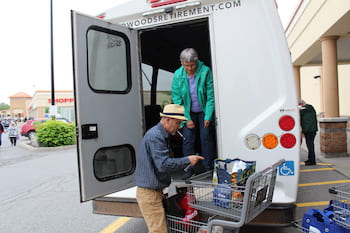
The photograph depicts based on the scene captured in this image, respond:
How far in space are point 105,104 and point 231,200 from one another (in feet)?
5.81

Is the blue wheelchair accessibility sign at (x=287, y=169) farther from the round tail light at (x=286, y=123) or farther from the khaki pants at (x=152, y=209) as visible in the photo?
the khaki pants at (x=152, y=209)

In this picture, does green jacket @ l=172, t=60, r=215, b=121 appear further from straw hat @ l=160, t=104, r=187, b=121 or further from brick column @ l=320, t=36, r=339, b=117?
brick column @ l=320, t=36, r=339, b=117

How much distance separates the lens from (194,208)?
106 inches

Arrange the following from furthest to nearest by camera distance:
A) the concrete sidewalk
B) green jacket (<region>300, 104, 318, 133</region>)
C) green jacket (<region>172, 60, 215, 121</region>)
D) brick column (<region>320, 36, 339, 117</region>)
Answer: brick column (<region>320, 36, 339, 117</region>) → green jacket (<region>300, 104, 318, 133</region>) → the concrete sidewalk → green jacket (<region>172, 60, 215, 121</region>)

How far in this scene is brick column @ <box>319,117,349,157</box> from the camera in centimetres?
884

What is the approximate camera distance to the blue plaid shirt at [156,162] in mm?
2625

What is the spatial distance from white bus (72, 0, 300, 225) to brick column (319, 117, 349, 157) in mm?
6671

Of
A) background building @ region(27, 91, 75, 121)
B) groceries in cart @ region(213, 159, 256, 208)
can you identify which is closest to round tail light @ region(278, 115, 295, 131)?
groceries in cart @ region(213, 159, 256, 208)

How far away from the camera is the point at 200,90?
394 cm

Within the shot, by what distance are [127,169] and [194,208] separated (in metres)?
1.28

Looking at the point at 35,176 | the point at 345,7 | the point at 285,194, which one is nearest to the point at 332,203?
the point at 285,194

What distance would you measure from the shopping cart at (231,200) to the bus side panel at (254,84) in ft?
1.57

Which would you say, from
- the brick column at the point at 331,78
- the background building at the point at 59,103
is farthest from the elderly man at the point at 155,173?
the background building at the point at 59,103

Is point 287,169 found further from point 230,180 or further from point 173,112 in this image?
point 173,112
